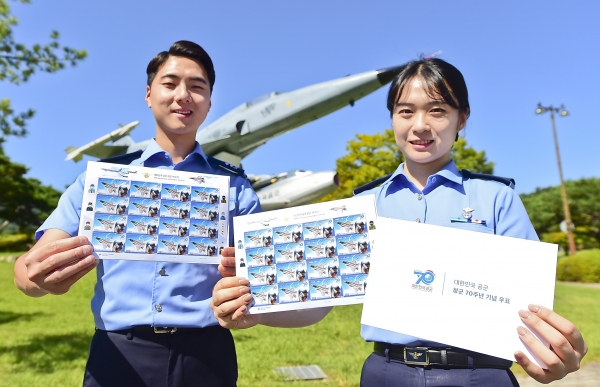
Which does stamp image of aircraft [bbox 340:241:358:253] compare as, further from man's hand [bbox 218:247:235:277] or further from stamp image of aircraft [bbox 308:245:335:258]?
man's hand [bbox 218:247:235:277]

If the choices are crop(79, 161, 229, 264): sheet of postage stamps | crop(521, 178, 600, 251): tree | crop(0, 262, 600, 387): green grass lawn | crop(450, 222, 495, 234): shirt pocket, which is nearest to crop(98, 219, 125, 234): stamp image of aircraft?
crop(79, 161, 229, 264): sheet of postage stamps

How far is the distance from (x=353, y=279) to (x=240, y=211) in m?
0.74

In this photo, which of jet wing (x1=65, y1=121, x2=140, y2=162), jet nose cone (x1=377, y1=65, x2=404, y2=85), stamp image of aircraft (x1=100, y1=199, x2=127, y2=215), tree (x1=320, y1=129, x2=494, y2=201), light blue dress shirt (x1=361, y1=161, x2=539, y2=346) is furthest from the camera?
tree (x1=320, y1=129, x2=494, y2=201)

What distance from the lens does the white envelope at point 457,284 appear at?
1533 millimetres

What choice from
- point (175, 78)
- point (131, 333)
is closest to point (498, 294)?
point (131, 333)

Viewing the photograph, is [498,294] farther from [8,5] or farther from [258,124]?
[258,124]

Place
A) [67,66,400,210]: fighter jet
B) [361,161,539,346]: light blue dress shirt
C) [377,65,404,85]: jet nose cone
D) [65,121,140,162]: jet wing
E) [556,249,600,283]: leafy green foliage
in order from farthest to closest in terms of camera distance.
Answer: [65,121,140,162]: jet wing, [556,249,600,283]: leafy green foliage, [67,66,400,210]: fighter jet, [377,65,404,85]: jet nose cone, [361,161,539,346]: light blue dress shirt

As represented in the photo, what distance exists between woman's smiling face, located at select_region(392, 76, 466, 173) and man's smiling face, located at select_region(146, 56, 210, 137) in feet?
3.30

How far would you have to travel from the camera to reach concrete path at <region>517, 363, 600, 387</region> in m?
5.78

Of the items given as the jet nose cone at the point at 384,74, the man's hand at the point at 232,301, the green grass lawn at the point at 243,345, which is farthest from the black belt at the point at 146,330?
the jet nose cone at the point at 384,74

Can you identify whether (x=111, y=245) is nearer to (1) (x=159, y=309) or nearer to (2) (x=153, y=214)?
(2) (x=153, y=214)

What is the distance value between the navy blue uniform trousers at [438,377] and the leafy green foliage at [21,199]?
100ft

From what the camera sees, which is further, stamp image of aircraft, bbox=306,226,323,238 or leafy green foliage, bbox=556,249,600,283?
leafy green foliage, bbox=556,249,600,283

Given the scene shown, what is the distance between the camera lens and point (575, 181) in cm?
3475
